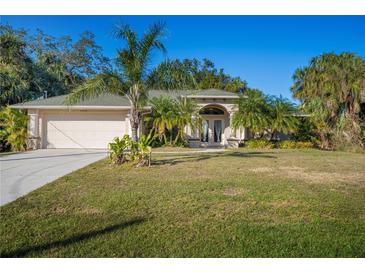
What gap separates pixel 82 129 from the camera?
17016mm

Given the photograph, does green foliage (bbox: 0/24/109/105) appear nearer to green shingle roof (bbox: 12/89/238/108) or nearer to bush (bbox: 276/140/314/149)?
green shingle roof (bbox: 12/89/238/108)

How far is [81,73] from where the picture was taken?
111 feet

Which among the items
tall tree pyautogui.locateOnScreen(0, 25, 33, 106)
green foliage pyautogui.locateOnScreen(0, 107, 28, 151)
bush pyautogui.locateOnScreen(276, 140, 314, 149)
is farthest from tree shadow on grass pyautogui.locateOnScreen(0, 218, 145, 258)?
tall tree pyautogui.locateOnScreen(0, 25, 33, 106)

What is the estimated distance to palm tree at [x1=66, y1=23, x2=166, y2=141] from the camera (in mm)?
8797

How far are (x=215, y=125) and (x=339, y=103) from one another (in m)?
9.40

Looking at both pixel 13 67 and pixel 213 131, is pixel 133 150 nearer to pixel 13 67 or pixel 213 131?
pixel 213 131

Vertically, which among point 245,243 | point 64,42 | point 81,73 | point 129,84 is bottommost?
point 245,243

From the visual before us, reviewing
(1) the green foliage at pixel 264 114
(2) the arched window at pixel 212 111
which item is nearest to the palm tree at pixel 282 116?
(1) the green foliage at pixel 264 114

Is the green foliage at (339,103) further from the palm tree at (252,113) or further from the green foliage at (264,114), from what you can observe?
the palm tree at (252,113)

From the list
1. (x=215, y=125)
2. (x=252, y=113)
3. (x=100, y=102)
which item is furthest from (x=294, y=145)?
(x=100, y=102)

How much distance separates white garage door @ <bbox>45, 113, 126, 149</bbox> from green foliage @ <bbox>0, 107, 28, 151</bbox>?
1394 millimetres
